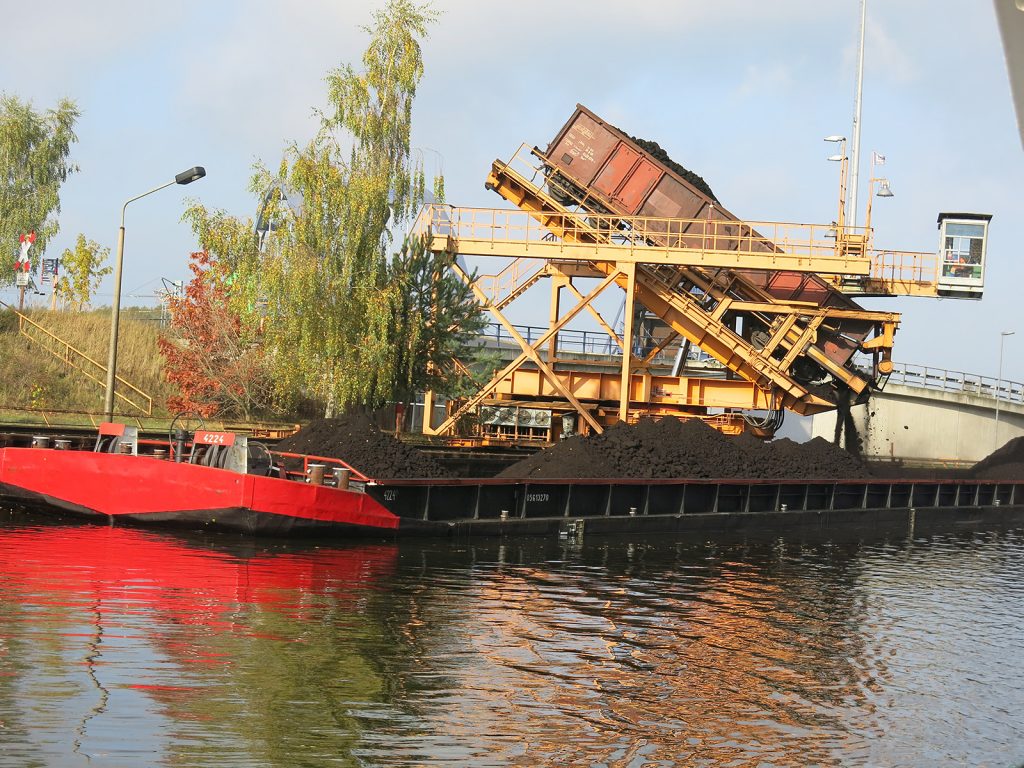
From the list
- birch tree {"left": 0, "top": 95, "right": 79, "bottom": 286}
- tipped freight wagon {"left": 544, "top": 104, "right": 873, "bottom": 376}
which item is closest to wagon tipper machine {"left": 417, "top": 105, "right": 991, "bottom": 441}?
tipped freight wagon {"left": 544, "top": 104, "right": 873, "bottom": 376}

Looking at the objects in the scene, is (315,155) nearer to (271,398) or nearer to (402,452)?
(271,398)

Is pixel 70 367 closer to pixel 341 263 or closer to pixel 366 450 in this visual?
pixel 341 263

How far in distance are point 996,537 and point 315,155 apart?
20.9 meters

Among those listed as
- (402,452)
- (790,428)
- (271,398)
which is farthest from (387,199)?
(790,428)

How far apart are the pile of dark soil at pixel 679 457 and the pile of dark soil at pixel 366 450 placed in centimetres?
270

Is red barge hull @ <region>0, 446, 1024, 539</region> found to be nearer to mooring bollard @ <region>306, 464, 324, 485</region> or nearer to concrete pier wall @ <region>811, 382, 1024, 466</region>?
mooring bollard @ <region>306, 464, 324, 485</region>

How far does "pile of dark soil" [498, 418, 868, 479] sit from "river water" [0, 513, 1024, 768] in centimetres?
504

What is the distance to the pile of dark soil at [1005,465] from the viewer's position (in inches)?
1483

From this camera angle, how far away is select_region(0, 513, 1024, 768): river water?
878 centimetres

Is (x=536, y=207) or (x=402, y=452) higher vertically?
(x=536, y=207)

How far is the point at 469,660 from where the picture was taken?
11812 mm

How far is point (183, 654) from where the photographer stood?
10766 millimetres

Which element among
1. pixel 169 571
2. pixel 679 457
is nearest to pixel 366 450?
pixel 169 571

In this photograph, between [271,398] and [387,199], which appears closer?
[387,199]
